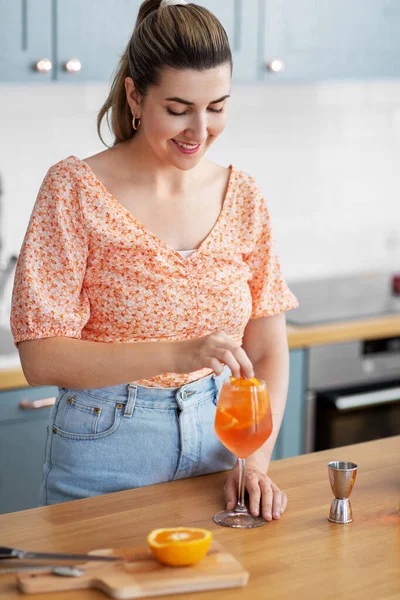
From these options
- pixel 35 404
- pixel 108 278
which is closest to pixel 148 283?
pixel 108 278

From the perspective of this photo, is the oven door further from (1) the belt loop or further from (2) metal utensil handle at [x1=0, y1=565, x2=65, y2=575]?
(2) metal utensil handle at [x1=0, y1=565, x2=65, y2=575]

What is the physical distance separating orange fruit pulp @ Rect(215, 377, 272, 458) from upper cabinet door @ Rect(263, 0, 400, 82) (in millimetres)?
1797

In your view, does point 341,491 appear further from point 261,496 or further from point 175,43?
point 175,43

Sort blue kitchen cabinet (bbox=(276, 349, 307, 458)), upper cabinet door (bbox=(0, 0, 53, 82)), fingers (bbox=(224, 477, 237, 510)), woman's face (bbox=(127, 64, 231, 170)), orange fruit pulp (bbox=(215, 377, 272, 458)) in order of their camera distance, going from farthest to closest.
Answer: blue kitchen cabinet (bbox=(276, 349, 307, 458)), upper cabinet door (bbox=(0, 0, 53, 82)), woman's face (bbox=(127, 64, 231, 170)), fingers (bbox=(224, 477, 237, 510)), orange fruit pulp (bbox=(215, 377, 272, 458))

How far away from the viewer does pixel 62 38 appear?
8.50 ft

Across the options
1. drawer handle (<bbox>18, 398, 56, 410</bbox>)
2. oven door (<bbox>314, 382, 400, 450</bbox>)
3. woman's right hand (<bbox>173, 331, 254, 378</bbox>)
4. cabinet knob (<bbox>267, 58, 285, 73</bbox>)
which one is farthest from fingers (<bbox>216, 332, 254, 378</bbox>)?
cabinet knob (<bbox>267, 58, 285, 73</bbox>)

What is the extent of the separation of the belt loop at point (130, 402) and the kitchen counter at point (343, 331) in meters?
1.29

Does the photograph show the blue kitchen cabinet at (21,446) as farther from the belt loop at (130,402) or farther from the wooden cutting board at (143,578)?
the wooden cutting board at (143,578)

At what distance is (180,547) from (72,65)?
5.62 ft

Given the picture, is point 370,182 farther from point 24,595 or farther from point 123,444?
point 24,595

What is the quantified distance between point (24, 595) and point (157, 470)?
528 millimetres

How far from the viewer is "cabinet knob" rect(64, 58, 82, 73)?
259cm

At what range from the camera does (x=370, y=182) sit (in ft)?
12.2

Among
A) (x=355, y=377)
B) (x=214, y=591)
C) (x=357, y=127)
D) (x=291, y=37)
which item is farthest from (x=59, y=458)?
(x=357, y=127)
